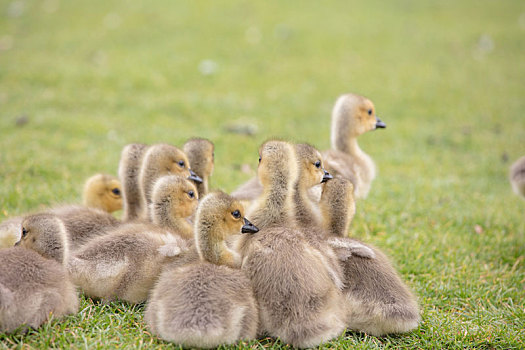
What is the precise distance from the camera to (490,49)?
15.8 metres

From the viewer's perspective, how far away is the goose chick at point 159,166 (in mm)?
4988

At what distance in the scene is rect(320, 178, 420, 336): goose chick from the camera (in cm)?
388

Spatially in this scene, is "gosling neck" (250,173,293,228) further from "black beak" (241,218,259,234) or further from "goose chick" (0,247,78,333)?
"goose chick" (0,247,78,333)

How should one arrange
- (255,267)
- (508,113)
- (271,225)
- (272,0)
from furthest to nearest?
(272,0) → (508,113) → (271,225) → (255,267)

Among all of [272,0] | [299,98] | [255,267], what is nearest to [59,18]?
[272,0]

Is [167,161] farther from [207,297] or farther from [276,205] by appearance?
[207,297]

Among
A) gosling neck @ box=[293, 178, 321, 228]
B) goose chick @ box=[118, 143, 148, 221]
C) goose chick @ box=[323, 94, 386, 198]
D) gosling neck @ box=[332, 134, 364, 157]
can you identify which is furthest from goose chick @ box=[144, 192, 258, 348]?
gosling neck @ box=[332, 134, 364, 157]

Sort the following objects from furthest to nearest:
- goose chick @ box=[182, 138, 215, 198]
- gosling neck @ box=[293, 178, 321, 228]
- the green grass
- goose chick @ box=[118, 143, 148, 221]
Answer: goose chick @ box=[182, 138, 215, 198], goose chick @ box=[118, 143, 148, 221], the green grass, gosling neck @ box=[293, 178, 321, 228]

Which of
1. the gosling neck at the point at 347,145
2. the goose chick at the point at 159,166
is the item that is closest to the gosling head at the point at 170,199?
the goose chick at the point at 159,166

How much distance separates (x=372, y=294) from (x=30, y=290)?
90.4 inches

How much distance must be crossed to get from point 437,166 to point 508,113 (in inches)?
149

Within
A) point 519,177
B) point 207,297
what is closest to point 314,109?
point 519,177

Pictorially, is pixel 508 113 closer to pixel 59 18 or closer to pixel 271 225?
pixel 271 225

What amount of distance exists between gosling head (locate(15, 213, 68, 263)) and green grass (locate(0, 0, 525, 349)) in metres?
0.47
